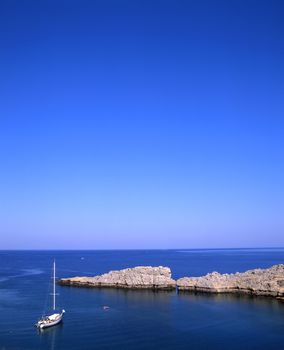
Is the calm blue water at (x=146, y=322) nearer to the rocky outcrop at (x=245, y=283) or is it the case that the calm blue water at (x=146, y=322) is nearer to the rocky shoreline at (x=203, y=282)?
the rocky outcrop at (x=245, y=283)

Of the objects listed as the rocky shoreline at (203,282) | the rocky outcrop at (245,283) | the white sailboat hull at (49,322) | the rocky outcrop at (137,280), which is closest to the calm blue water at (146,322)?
the white sailboat hull at (49,322)

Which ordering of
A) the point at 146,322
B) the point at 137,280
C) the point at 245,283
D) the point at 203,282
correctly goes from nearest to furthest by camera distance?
1. the point at 146,322
2. the point at 245,283
3. the point at 203,282
4. the point at 137,280

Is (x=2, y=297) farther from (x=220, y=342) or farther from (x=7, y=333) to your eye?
(x=220, y=342)

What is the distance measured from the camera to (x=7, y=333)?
194 feet

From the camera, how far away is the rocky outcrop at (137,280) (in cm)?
10203

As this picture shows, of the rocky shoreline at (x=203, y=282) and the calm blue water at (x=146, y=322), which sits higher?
the rocky shoreline at (x=203, y=282)

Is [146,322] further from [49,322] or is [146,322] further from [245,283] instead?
[245,283]

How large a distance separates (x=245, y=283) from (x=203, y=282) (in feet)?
31.5

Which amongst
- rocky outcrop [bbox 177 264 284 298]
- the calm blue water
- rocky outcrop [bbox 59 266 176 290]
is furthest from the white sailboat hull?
rocky outcrop [bbox 177 264 284 298]

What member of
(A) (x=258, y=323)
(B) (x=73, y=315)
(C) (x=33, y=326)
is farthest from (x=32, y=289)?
(A) (x=258, y=323)

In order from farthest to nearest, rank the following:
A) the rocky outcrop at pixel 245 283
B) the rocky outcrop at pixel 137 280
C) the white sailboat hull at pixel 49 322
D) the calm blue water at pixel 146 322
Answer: the rocky outcrop at pixel 137 280, the rocky outcrop at pixel 245 283, the white sailboat hull at pixel 49 322, the calm blue water at pixel 146 322

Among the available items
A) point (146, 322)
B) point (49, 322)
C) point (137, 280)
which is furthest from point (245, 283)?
point (49, 322)

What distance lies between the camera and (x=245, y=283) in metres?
93.8

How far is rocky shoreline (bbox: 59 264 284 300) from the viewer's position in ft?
295
